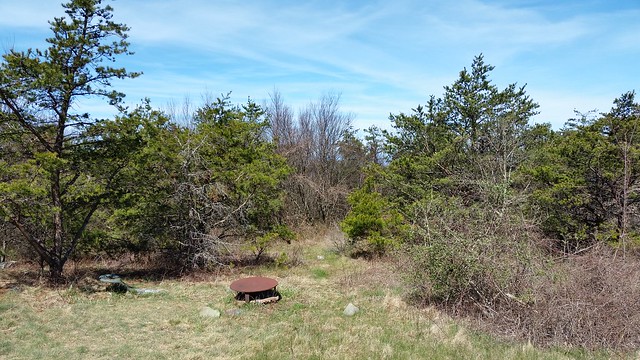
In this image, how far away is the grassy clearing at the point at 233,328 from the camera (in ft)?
18.8

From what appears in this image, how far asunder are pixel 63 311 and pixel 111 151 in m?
3.64

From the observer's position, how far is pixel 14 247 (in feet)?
39.3

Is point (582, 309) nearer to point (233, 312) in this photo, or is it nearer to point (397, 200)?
point (233, 312)

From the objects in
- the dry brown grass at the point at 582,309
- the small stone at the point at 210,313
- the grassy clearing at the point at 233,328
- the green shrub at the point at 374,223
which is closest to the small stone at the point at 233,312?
→ the grassy clearing at the point at 233,328

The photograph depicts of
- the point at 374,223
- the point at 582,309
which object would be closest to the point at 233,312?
the point at 582,309

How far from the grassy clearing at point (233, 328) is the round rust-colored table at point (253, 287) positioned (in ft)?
0.98

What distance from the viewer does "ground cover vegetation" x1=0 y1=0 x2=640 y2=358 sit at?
6992mm

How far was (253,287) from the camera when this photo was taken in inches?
341

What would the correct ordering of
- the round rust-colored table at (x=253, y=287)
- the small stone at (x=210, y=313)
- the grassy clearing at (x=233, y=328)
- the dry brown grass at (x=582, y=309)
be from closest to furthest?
the grassy clearing at (x=233, y=328) → the dry brown grass at (x=582, y=309) → the small stone at (x=210, y=313) → the round rust-colored table at (x=253, y=287)

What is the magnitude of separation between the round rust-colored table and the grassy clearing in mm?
300

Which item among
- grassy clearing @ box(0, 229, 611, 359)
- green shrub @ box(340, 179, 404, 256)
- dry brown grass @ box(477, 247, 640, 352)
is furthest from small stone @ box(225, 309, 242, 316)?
green shrub @ box(340, 179, 404, 256)

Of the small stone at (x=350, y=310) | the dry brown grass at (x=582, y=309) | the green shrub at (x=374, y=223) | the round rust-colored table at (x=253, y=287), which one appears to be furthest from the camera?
the green shrub at (x=374, y=223)

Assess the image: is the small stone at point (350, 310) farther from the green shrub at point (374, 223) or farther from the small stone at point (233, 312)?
the green shrub at point (374, 223)

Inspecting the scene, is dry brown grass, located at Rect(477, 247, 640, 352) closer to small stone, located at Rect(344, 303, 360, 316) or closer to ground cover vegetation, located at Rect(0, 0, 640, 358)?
ground cover vegetation, located at Rect(0, 0, 640, 358)
